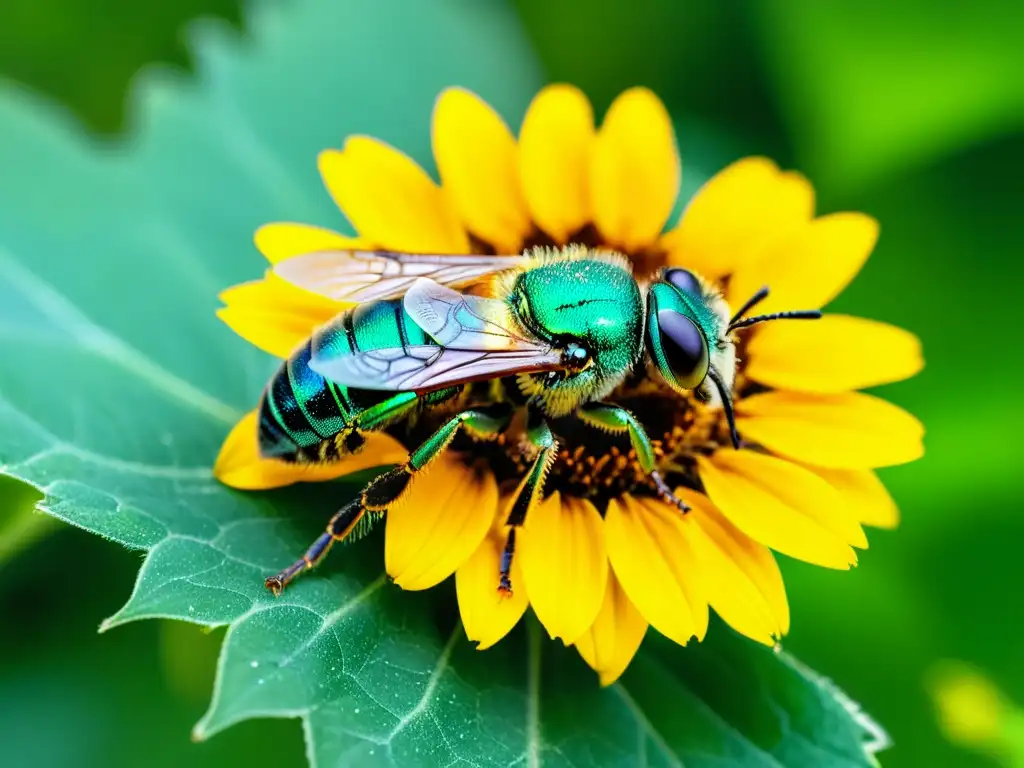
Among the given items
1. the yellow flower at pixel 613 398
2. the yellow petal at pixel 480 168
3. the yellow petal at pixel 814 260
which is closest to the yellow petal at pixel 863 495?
the yellow flower at pixel 613 398

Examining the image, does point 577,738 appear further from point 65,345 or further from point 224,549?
point 65,345

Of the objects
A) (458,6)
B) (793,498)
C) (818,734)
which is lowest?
(818,734)

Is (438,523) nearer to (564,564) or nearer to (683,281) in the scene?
(564,564)

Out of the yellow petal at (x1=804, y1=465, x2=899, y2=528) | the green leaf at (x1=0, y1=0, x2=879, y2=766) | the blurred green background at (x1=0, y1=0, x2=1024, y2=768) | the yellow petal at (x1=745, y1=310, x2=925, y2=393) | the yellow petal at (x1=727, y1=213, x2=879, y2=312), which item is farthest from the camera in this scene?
the blurred green background at (x1=0, y1=0, x2=1024, y2=768)

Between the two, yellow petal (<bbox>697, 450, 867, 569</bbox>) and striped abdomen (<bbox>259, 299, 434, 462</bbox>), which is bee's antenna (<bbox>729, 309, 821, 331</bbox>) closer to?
yellow petal (<bbox>697, 450, 867, 569</bbox>)

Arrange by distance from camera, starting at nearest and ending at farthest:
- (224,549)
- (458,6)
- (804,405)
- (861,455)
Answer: (224,549)
(861,455)
(804,405)
(458,6)

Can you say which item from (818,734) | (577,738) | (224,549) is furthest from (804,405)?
(224,549)

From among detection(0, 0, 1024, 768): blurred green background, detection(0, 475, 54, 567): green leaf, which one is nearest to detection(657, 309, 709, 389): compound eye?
detection(0, 0, 1024, 768): blurred green background
